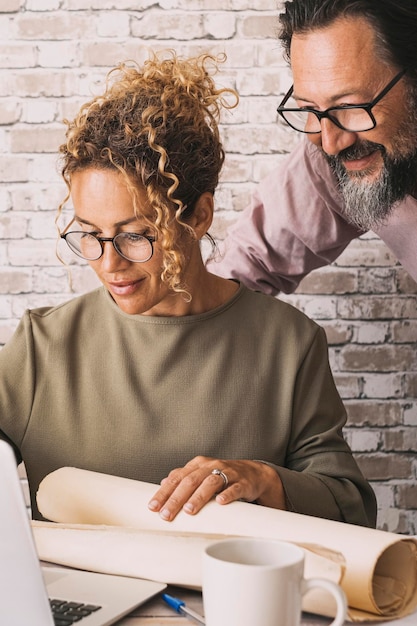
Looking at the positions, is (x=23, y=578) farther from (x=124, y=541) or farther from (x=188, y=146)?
(x=188, y=146)

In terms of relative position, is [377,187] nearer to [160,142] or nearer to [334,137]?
[334,137]

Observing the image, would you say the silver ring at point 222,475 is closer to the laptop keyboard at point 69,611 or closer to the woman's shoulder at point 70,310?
the laptop keyboard at point 69,611

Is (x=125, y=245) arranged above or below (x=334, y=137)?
below

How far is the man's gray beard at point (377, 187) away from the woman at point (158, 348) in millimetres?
311

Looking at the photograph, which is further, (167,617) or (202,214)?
(202,214)

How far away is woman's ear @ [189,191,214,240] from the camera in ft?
5.24

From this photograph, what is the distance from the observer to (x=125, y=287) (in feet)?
4.99

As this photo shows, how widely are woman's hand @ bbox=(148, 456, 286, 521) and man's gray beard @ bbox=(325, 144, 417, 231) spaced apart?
0.72 meters

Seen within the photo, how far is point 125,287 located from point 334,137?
1.74ft

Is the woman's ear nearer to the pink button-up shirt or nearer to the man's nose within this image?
the man's nose

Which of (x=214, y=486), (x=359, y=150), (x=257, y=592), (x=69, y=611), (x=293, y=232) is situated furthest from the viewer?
(x=293, y=232)

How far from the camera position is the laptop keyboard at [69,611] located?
88cm

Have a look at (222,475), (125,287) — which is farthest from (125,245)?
(222,475)

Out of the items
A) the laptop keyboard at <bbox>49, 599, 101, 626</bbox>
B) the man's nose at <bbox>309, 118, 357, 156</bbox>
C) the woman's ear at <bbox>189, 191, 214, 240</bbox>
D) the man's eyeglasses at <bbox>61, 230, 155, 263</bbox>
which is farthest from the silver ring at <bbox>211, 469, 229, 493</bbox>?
the man's nose at <bbox>309, 118, 357, 156</bbox>
